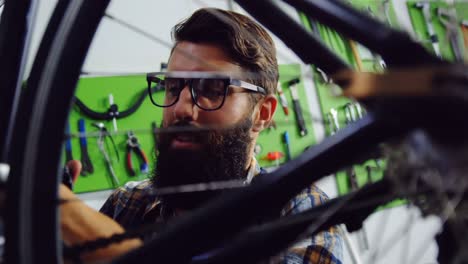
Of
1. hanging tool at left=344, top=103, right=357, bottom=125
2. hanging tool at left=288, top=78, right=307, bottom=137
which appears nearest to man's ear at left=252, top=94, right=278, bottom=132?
hanging tool at left=288, top=78, right=307, bottom=137

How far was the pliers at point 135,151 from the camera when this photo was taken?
1197 mm

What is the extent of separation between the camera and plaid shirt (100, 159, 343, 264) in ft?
2.31

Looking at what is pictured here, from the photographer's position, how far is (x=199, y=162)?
86 centimetres

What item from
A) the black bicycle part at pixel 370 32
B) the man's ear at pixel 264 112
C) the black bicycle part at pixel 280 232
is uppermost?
the black bicycle part at pixel 370 32

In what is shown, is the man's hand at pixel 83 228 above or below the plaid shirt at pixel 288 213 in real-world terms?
above

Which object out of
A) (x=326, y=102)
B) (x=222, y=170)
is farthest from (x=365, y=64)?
(x=222, y=170)

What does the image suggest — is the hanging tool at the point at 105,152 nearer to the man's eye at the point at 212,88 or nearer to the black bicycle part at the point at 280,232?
the man's eye at the point at 212,88

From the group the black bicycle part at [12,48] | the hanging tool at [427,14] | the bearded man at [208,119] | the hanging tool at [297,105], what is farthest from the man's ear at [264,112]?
the hanging tool at [427,14]

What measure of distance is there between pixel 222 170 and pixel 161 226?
1.76 feet

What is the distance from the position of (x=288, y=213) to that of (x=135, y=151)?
61 centimetres

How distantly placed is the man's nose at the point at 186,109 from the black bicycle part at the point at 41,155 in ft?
1.47

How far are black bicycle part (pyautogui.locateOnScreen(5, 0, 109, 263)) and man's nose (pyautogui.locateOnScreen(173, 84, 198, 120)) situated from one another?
45cm

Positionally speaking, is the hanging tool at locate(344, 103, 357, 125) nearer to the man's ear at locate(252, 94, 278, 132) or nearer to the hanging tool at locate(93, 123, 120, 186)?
the man's ear at locate(252, 94, 278, 132)

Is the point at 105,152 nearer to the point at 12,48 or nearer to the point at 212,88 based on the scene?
the point at 212,88
